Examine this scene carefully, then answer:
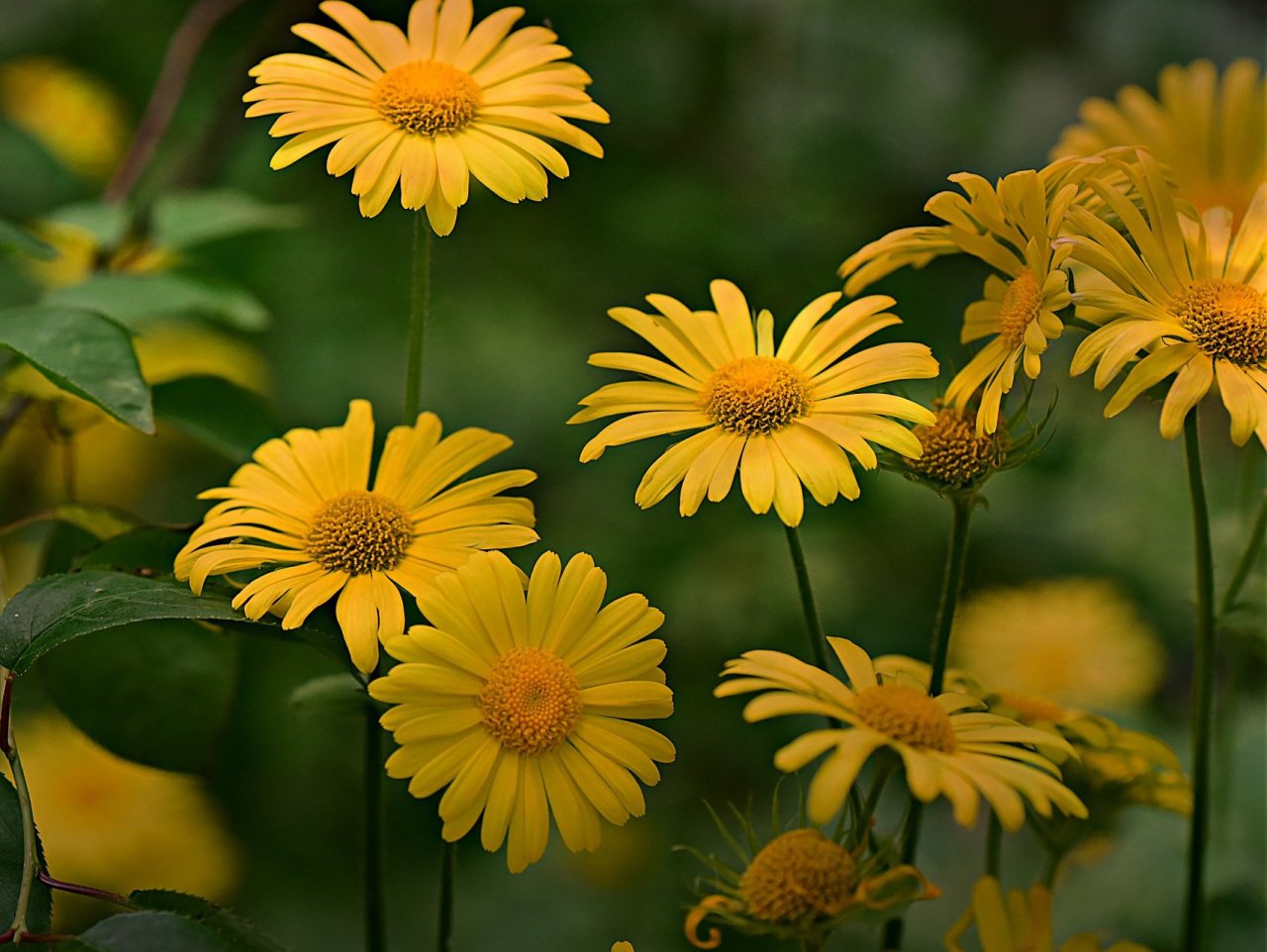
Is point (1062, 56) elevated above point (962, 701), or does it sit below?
above

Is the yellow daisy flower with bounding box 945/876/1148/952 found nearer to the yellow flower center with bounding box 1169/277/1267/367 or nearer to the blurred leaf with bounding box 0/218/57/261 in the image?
the yellow flower center with bounding box 1169/277/1267/367

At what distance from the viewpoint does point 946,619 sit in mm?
390

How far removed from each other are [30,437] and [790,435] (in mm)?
681

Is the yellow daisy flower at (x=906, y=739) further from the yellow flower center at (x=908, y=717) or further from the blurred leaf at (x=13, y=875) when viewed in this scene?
the blurred leaf at (x=13, y=875)

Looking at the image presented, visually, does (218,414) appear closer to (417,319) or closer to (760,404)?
(417,319)

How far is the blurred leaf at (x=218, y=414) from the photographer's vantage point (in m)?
0.54

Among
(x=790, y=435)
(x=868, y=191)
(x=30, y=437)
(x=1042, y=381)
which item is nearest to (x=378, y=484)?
(x=790, y=435)

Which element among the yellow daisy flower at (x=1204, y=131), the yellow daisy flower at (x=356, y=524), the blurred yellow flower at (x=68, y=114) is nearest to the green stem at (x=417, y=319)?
the yellow daisy flower at (x=356, y=524)

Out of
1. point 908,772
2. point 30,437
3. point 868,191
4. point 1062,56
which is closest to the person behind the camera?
point 908,772

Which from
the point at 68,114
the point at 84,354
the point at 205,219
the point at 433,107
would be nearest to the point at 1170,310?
the point at 433,107

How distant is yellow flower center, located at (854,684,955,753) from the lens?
12.7 inches

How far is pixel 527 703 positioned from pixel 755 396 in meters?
0.11

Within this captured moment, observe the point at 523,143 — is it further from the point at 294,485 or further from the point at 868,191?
the point at 868,191

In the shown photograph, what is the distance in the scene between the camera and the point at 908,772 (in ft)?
0.99
